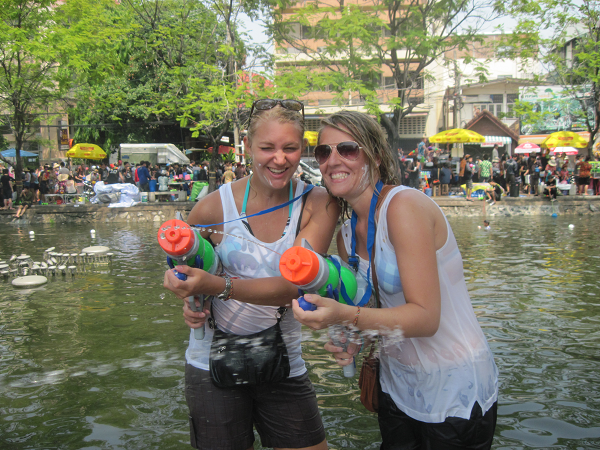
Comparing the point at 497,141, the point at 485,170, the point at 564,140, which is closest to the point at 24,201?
the point at 485,170

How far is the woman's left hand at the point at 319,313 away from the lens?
57.7 inches

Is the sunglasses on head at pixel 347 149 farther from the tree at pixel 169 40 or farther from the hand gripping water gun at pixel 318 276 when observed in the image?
the tree at pixel 169 40

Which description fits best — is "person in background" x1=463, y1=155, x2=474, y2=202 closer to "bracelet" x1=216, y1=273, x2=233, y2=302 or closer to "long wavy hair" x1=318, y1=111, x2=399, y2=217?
"long wavy hair" x1=318, y1=111, x2=399, y2=217

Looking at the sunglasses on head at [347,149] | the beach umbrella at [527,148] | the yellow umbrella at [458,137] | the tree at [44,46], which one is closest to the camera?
the sunglasses on head at [347,149]

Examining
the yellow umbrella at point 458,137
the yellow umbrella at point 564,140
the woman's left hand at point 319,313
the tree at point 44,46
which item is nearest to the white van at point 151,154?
the tree at point 44,46

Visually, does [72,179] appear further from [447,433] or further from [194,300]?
[447,433]

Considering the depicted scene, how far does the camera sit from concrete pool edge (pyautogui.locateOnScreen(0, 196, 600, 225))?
57.7 feet

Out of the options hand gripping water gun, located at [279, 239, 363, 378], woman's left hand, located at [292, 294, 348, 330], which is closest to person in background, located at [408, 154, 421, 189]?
hand gripping water gun, located at [279, 239, 363, 378]

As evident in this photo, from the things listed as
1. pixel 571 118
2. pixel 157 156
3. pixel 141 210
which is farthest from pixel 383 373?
pixel 571 118

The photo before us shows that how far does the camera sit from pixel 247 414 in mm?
2078

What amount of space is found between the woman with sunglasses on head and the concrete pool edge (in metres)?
15.9

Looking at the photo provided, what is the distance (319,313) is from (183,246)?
52 centimetres

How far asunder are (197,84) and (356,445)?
1843cm

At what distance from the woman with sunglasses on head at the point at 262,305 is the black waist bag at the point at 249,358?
0.03 meters
